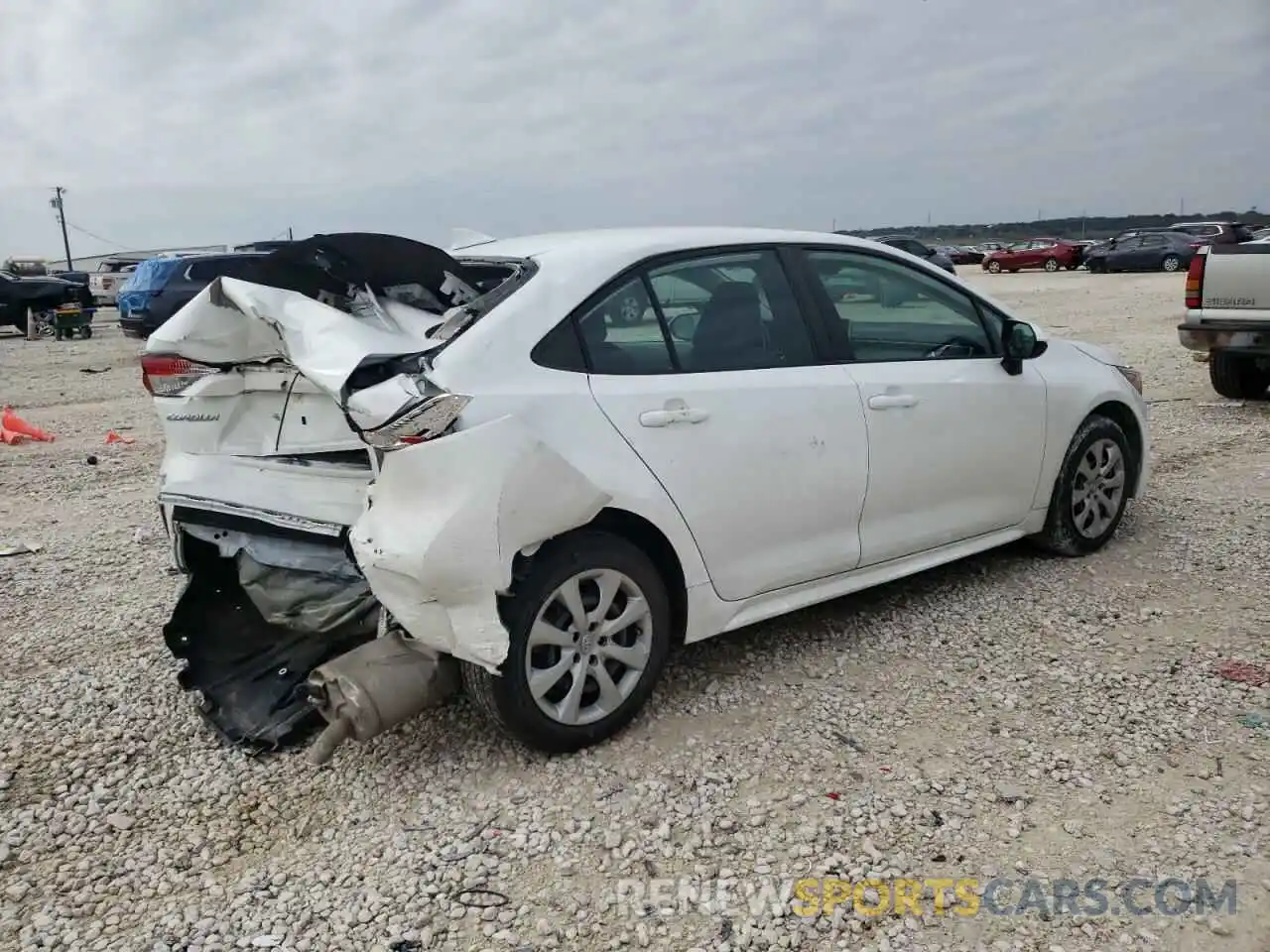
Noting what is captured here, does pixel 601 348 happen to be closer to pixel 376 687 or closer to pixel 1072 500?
pixel 376 687

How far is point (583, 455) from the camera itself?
3.11 metres

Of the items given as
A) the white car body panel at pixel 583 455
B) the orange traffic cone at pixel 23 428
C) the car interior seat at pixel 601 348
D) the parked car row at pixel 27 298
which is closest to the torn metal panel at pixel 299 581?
the white car body panel at pixel 583 455

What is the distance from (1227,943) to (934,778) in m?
0.88

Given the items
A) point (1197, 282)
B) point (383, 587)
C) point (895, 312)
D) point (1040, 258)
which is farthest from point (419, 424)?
point (1040, 258)

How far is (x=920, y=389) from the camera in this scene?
4.13 meters

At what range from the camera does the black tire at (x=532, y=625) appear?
9.92 feet

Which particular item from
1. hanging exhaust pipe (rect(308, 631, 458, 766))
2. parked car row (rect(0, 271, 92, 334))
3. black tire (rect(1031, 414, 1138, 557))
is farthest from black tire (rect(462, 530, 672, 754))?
parked car row (rect(0, 271, 92, 334))

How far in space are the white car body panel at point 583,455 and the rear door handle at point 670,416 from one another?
0.02 meters

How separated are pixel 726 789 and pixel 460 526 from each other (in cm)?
115

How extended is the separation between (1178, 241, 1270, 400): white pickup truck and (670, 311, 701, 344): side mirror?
7.06m

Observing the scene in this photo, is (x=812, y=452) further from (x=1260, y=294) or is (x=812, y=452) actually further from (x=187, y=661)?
(x=1260, y=294)

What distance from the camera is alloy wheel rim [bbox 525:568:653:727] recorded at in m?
3.13

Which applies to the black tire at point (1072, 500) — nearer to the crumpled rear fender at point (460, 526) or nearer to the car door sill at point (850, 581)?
the car door sill at point (850, 581)

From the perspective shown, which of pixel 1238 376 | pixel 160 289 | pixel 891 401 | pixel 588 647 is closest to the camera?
pixel 588 647
